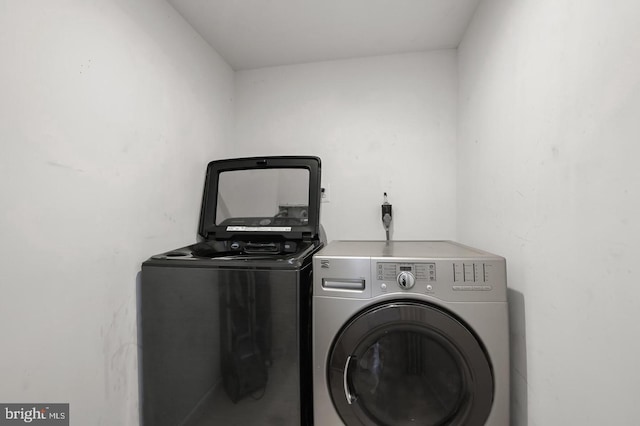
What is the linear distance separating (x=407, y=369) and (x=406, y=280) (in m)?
0.32

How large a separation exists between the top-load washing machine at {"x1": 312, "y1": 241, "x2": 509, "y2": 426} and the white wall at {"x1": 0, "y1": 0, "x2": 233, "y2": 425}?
0.73 meters

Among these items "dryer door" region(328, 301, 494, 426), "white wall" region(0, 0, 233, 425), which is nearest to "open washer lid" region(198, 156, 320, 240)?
"white wall" region(0, 0, 233, 425)

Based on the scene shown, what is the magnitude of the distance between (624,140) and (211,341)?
130 cm

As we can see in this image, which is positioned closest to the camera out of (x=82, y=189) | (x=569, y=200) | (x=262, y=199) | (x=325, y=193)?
(x=569, y=200)

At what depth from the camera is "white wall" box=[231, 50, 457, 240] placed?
1572mm

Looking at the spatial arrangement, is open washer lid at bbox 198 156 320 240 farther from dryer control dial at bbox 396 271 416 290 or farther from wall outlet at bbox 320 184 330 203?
dryer control dial at bbox 396 271 416 290

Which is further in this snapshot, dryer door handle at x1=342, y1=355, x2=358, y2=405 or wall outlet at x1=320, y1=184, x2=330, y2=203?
wall outlet at x1=320, y1=184, x2=330, y2=203

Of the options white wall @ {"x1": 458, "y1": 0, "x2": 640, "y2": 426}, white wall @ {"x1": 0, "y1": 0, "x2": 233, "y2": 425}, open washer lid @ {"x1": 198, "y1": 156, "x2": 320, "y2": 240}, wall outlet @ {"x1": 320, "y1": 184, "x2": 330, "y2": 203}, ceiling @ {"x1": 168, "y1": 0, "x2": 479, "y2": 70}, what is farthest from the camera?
wall outlet @ {"x1": 320, "y1": 184, "x2": 330, "y2": 203}

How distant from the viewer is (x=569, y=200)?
0.67 m

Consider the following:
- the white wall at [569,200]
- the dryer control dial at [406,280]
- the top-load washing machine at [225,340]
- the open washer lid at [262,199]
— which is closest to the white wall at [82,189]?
the top-load washing machine at [225,340]

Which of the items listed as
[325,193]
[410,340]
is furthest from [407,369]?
[325,193]

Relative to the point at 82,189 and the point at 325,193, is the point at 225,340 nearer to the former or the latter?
the point at 82,189

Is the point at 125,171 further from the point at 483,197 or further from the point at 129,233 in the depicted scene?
the point at 483,197

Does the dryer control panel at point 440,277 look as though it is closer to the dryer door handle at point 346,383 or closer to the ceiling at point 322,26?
the dryer door handle at point 346,383
